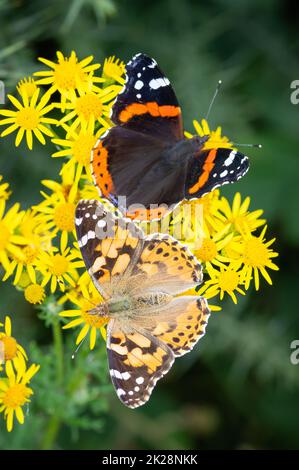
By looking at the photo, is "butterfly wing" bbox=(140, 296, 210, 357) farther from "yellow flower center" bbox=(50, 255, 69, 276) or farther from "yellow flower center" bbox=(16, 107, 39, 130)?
"yellow flower center" bbox=(16, 107, 39, 130)

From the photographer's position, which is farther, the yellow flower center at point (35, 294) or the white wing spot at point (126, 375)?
the yellow flower center at point (35, 294)

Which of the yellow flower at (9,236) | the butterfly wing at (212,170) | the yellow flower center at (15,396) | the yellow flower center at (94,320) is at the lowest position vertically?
the yellow flower center at (15,396)

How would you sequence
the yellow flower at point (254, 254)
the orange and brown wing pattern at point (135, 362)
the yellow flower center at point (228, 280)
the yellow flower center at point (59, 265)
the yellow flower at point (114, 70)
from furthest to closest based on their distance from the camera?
the yellow flower at point (114, 70)
the yellow flower at point (254, 254)
the yellow flower center at point (228, 280)
the yellow flower center at point (59, 265)
the orange and brown wing pattern at point (135, 362)

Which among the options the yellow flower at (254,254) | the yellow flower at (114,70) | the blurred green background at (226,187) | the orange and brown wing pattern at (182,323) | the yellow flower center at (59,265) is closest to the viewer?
the orange and brown wing pattern at (182,323)

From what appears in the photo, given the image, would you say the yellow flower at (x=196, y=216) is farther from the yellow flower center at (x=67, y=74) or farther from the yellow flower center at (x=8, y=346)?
the yellow flower center at (x=8, y=346)

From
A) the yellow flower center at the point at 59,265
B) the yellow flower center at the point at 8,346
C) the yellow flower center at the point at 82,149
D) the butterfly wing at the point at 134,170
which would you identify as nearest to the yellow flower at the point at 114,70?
the butterfly wing at the point at 134,170
